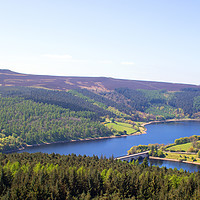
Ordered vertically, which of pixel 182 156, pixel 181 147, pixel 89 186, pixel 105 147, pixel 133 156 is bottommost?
pixel 105 147

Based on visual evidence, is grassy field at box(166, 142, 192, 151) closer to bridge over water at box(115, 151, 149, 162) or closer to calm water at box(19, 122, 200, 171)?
bridge over water at box(115, 151, 149, 162)

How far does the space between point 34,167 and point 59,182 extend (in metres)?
15.9

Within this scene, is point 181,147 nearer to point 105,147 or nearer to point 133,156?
point 133,156

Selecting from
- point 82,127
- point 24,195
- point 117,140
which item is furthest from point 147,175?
point 82,127

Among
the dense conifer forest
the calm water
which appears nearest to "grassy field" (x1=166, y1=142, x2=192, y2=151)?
the calm water

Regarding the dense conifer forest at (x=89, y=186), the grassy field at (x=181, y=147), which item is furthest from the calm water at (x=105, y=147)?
the dense conifer forest at (x=89, y=186)

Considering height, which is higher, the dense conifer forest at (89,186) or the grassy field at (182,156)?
the dense conifer forest at (89,186)

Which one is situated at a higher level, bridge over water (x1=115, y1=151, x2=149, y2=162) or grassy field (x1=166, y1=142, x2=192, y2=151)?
grassy field (x1=166, y1=142, x2=192, y2=151)

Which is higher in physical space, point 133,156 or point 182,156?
point 182,156

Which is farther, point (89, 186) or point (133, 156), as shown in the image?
point (133, 156)

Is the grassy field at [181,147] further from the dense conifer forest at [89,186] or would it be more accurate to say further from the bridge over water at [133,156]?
the dense conifer forest at [89,186]

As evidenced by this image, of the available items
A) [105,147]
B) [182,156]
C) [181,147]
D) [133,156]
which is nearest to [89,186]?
[133,156]

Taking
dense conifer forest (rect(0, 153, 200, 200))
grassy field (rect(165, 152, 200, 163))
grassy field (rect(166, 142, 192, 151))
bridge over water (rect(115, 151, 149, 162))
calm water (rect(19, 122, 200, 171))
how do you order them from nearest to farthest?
dense conifer forest (rect(0, 153, 200, 200)) < grassy field (rect(165, 152, 200, 163)) < bridge over water (rect(115, 151, 149, 162)) < calm water (rect(19, 122, 200, 171)) < grassy field (rect(166, 142, 192, 151))

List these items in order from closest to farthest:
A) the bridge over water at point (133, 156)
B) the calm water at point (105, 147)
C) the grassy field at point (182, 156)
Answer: the grassy field at point (182, 156) → the bridge over water at point (133, 156) → the calm water at point (105, 147)
